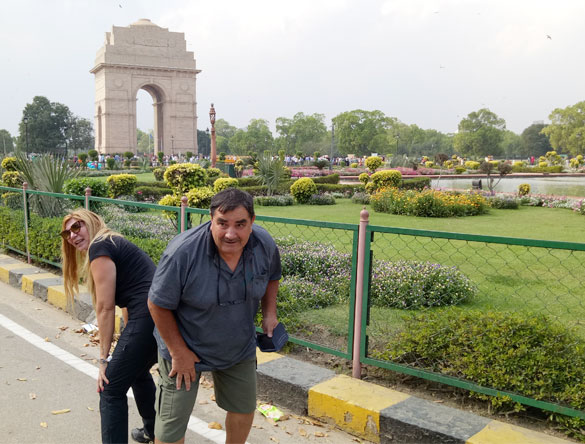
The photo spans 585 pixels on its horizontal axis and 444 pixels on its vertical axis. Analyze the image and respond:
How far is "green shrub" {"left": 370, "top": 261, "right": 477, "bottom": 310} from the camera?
197 inches

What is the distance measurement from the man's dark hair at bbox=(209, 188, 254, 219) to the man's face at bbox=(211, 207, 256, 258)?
2 cm

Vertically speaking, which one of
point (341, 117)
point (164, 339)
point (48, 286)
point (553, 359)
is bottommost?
point (48, 286)

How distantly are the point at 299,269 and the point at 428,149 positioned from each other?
10219 centimetres

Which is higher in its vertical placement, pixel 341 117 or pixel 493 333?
pixel 341 117

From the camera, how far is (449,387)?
3.58m

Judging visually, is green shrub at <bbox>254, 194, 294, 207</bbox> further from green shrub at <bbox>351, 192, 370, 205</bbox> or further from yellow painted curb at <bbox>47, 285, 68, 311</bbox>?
yellow painted curb at <bbox>47, 285, 68, 311</bbox>

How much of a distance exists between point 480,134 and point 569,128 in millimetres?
12298

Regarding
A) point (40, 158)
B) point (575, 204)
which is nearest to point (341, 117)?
point (575, 204)

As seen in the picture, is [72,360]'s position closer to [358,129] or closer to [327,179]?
[327,179]

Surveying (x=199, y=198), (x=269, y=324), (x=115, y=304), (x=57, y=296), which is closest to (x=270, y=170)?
(x=199, y=198)

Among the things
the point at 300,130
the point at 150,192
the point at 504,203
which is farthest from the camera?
the point at 300,130

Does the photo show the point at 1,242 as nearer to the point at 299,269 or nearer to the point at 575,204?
the point at 299,269

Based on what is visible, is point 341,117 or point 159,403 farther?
point 341,117

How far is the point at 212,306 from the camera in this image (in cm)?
227
